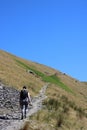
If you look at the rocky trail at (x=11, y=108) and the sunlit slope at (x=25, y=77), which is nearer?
the rocky trail at (x=11, y=108)

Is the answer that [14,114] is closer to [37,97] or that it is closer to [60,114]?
[60,114]

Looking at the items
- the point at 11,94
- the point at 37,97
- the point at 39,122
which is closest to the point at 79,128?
the point at 39,122

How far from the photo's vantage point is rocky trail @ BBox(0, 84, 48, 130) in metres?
25.1

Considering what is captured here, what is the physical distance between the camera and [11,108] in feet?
100

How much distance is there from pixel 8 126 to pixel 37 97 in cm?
1567

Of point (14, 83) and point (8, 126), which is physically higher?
point (14, 83)

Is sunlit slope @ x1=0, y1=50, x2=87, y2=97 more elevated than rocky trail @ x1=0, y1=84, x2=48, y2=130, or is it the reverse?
sunlit slope @ x1=0, y1=50, x2=87, y2=97

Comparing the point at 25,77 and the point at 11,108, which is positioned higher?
the point at 25,77

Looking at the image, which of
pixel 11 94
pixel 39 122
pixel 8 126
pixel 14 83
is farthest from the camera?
pixel 14 83

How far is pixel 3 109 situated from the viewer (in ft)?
98.0

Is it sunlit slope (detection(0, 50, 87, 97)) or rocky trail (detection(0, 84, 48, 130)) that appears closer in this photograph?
rocky trail (detection(0, 84, 48, 130))

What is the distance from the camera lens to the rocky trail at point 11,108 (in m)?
25.1

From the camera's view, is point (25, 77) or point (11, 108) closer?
point (11, 108)

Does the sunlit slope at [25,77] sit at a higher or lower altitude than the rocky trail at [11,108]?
higher
